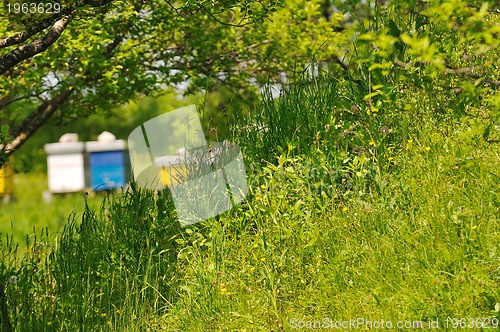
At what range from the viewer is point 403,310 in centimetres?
411

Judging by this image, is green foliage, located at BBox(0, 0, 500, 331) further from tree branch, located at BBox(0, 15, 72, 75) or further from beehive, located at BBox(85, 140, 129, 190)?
beehive, located at BBox(85, 140, 129, 190)

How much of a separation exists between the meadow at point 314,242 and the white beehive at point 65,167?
14228 mm

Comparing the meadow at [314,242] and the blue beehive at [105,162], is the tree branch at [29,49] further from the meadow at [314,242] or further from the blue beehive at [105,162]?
the blue beehive at [105,162]

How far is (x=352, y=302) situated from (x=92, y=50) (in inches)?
160

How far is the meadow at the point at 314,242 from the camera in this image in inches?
168

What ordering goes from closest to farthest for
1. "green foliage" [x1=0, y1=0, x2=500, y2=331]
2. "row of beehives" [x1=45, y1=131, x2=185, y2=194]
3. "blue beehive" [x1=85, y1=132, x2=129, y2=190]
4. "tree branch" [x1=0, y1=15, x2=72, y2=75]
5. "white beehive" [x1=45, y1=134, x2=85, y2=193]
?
"green foliage" [x1=0, y1=0, x2=500, y2=331] → "tree branch" [x1=0, y1=15, x2=72, y2=75] → "blue beehive" [x1=85, y1=132, x2=129, y2=190] → "row of beehives" [x1=45, y1=131, x2=185, y2=194] → "white beehive" [x1=45, y1=134, x2=85, y2=193]

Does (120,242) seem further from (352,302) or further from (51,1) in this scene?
(51,1)

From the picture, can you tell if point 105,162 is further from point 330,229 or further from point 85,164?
point 330,229

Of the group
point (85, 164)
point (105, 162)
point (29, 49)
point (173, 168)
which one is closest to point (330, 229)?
point (173, 168)

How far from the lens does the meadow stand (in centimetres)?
427

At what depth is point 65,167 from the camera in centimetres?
2020

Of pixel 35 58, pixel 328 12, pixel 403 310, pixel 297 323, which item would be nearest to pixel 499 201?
pixel 403 310

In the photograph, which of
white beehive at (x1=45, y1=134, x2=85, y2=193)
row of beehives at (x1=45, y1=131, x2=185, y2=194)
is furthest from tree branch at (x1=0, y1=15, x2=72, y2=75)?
white beehive at (x1=45, y1=134, x2=85, y2=193)

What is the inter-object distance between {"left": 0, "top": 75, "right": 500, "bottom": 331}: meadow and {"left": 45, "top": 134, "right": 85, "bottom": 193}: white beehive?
14228 millimetres
